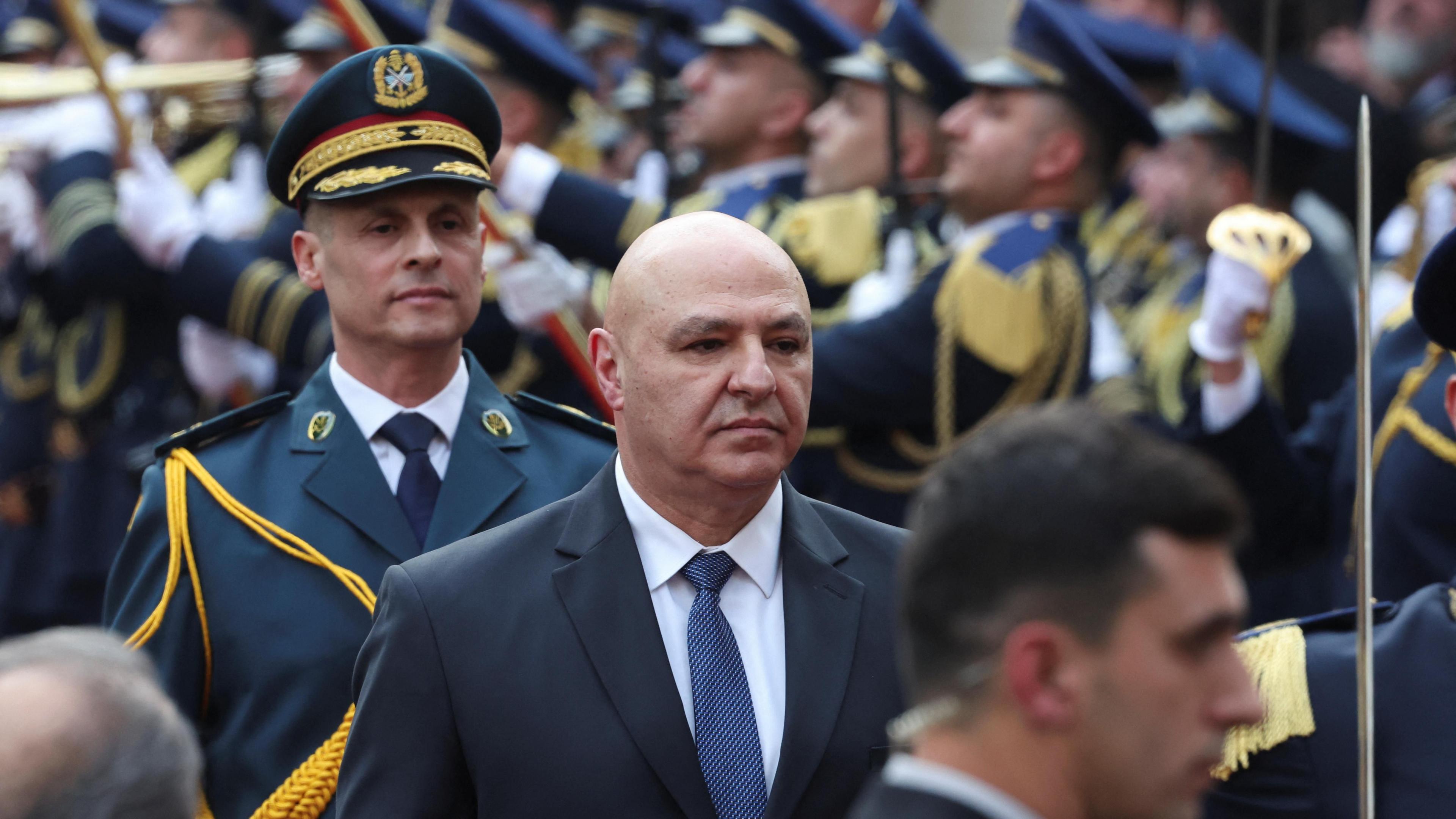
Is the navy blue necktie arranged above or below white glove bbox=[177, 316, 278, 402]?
above

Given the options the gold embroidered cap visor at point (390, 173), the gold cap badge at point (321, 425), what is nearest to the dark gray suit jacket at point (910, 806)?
the gold cap badge at point (321, 425)

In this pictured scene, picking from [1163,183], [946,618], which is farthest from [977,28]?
[946,618]

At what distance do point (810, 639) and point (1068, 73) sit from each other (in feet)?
12.1

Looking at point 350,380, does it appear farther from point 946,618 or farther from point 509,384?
point 509,384

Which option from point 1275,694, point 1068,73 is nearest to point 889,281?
point 1068,73

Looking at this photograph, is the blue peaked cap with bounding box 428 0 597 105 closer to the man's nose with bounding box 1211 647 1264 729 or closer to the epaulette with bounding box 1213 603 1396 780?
the epaulette with bounding box 1213 603 1396 780

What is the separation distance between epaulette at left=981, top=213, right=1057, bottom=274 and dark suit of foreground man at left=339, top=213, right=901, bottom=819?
2858 mm

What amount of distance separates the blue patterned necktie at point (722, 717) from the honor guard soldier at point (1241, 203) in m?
3.55

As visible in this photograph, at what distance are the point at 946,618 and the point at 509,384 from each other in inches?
186

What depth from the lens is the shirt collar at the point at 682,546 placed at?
324cm

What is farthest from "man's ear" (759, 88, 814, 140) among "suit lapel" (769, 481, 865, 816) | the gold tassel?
the gold tassel

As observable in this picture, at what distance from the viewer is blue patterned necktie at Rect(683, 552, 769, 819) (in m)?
3.06

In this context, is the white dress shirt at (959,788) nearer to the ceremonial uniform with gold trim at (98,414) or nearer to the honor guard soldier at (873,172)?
the honor guard soldier at (873,172)

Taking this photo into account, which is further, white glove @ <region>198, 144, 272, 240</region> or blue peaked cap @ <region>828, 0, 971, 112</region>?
white glove @ <region>198, 144, 272, 240</region>
